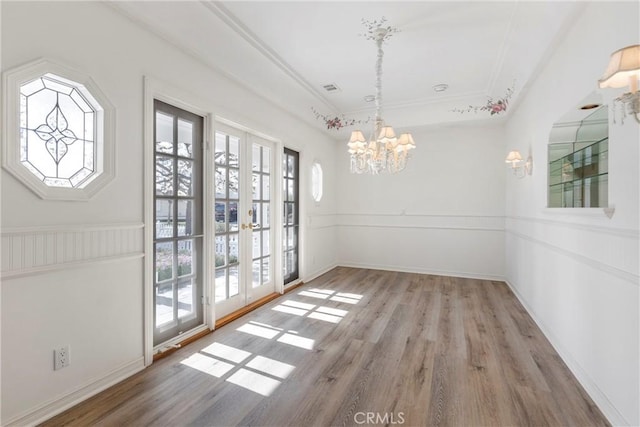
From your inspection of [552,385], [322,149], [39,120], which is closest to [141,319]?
[39,120]

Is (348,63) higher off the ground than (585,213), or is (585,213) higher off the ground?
(348,63)

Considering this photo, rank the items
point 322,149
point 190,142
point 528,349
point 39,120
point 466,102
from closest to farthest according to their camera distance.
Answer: point 39,120
point 528,349
point 190,142
point 466,102
point 322,149

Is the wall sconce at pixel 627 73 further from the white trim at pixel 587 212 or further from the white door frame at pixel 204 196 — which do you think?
the white door frame at pixel 204 196

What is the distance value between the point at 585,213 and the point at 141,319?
3307 mm

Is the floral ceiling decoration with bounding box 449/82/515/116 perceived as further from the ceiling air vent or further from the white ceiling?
the ceiling air vent

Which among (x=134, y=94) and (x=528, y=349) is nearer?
(x=134, y=94)

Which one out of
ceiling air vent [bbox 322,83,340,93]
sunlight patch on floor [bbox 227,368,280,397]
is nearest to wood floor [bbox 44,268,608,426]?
sunlight patch on floor [bbox 227,368,280,397]

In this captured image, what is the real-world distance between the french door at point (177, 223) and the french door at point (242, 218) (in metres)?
0.27

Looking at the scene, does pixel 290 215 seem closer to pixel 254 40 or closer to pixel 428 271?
pixel 254 40

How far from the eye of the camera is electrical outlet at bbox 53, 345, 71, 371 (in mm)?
1790

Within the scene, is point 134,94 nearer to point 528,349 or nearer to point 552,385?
point 552,385

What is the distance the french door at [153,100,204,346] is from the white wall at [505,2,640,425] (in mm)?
3099

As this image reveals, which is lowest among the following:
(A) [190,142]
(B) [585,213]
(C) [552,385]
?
(C) [552,385]

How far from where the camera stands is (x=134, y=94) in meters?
2.22
